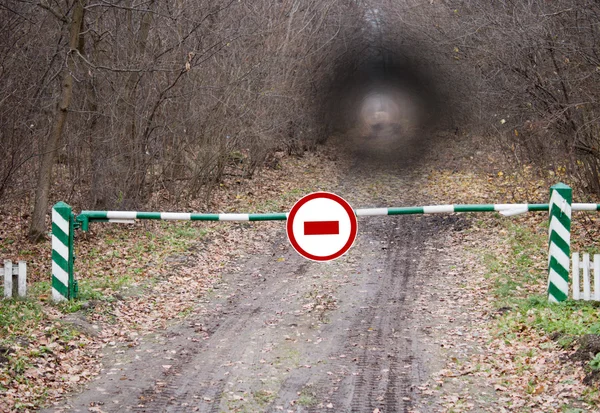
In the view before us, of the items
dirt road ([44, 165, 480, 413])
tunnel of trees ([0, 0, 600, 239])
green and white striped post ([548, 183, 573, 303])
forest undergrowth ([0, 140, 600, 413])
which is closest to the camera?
dirt road ([44, 165, 480, 413])

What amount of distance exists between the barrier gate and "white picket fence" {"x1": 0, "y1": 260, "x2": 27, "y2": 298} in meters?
0.39

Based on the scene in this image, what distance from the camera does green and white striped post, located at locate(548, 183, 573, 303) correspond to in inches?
327

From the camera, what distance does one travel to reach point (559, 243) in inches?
331

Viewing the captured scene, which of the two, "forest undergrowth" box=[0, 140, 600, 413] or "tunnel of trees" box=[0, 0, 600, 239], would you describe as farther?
"tunnel of trees" box=[0, 0, 600, 239]

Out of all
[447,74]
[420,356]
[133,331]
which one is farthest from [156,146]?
[447,74]

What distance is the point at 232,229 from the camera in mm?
15594

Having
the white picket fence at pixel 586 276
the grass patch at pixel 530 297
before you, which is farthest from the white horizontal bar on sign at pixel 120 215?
the white picket fence at pixel 586 276

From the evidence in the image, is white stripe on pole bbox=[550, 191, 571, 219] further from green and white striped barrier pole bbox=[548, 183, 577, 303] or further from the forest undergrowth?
the forest undergrowth

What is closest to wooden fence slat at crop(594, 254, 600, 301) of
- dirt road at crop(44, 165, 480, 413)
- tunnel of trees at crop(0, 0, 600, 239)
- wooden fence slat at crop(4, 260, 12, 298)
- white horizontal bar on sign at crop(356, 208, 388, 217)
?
dirt road at crop(44, 165, 480, 413)

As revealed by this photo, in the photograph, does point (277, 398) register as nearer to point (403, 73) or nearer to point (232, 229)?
point (232, 229)

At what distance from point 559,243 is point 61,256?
652 centimetres

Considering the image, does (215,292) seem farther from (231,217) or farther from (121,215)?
(121,215)

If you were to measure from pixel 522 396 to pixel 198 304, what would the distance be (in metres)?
5.05

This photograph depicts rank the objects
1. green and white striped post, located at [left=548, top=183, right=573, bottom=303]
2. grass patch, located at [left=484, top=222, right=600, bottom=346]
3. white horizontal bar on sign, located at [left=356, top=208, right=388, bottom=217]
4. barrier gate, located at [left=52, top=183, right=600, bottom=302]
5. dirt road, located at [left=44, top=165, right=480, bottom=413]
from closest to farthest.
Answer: dirt road, located at [left=44, top=165, right=480, bottom=413] → grass patch, located at [left=484, top=222, right=600, bottom=346] → white horizontal bar on sign, located at [left=356, top=208, right=388, bottom=217] → barrier gate, located at [left=52, top=183, right=600, bottom=302] → green and white striped post, located at [left=548, top=183, right=573, bottom=303]
